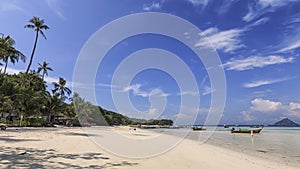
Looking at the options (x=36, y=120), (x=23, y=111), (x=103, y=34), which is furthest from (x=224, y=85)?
(x=36, y=120)

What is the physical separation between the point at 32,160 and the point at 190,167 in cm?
505

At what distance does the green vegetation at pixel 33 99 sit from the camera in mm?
25609

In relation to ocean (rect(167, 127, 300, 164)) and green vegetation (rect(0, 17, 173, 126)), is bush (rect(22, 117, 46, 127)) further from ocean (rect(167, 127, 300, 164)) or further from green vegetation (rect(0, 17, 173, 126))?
ocean (rect(167, 127, 300, 164))

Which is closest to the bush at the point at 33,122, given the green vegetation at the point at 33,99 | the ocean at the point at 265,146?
the green vegetation at the point at 33,99

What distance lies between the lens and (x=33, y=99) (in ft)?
105

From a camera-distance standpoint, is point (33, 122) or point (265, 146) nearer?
point (265, 146)

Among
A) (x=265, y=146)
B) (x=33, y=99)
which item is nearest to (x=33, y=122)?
(x=33, y=99)

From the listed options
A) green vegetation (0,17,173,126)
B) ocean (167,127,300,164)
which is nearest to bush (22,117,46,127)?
green vegetation (0,17,173,126)

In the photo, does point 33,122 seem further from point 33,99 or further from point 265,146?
point 265,146

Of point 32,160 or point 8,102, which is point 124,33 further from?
point 8,102

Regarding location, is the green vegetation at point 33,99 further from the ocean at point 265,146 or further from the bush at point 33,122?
the ocean at point 265,146

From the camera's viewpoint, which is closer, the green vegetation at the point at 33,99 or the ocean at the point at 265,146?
the ocean at the point at 265,146

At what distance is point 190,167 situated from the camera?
285 inches

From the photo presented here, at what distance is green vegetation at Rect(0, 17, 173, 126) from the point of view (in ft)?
84.0
